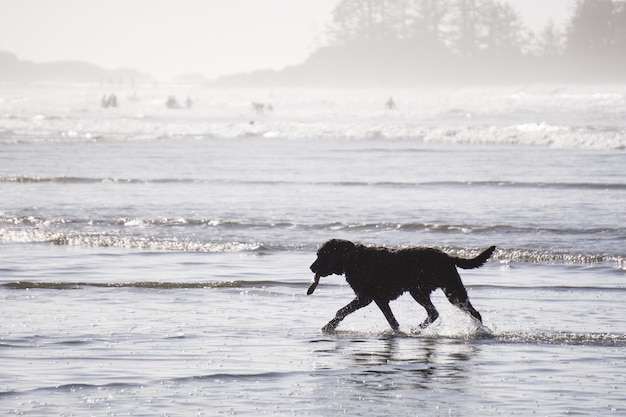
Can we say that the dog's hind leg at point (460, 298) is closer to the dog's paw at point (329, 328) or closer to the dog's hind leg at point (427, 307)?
the dog's hind leg at point (427, 307)

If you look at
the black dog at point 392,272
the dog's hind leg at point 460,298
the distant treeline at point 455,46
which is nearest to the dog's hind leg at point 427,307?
the black dog at point 392,272

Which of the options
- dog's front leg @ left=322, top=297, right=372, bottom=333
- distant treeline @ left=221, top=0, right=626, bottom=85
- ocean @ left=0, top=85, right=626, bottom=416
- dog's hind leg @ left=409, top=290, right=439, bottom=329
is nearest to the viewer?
ocean @ left=0, top=85, right=626, bottom=416

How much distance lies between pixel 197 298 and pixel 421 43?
131515mm

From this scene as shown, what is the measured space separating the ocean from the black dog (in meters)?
0.27

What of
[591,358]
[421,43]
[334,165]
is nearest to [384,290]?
[591,358]

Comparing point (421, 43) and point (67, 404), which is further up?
point (421, 43)

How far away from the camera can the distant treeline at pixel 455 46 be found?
12756cm

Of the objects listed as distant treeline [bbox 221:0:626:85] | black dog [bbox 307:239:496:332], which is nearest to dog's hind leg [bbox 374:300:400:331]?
black dog [bbox 307:239:496:332]

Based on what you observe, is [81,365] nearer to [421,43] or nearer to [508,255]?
[508,255]

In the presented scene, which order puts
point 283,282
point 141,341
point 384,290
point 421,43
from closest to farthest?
point 141,341
point 384,290
point 283,282
point 421,43

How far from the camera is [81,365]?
8.33 meters

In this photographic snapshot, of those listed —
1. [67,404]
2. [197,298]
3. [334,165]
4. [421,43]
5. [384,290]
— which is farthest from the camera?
[421,43]

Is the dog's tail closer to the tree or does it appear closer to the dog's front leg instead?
the dog's front leg

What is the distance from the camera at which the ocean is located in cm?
770
